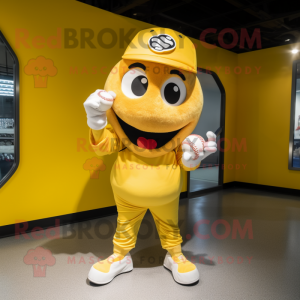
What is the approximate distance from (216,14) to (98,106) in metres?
2.54

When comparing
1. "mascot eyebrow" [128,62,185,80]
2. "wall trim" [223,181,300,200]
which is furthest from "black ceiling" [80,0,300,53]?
"wall trim" [223,181,300,200]

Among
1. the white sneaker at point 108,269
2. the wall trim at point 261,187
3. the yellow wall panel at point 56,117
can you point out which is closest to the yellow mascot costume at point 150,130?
the white sneaker at point 108,269

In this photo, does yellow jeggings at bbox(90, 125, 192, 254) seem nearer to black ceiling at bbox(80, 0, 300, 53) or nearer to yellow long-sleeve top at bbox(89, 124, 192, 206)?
yellow long-sleeve top at bbox(89, 124, 192, 206)

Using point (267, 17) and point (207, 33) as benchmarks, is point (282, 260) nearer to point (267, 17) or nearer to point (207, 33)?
point (267, 17)

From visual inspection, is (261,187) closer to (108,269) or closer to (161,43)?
(108,269)

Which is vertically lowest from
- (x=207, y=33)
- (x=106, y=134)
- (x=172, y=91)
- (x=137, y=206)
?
(x=137, y=206)

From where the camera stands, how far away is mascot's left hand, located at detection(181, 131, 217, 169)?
183 centimetres

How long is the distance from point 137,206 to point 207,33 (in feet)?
10.0

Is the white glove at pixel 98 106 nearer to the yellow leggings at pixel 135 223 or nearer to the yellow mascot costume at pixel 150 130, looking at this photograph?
the yellow mascot costume at pixel 150 130

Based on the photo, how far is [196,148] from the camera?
1.83m

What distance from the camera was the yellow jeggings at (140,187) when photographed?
1812 millimetres

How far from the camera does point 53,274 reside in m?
2.03

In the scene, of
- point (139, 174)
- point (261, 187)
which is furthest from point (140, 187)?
point (261, 187)

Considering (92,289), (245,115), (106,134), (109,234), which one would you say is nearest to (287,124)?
(245,115)
